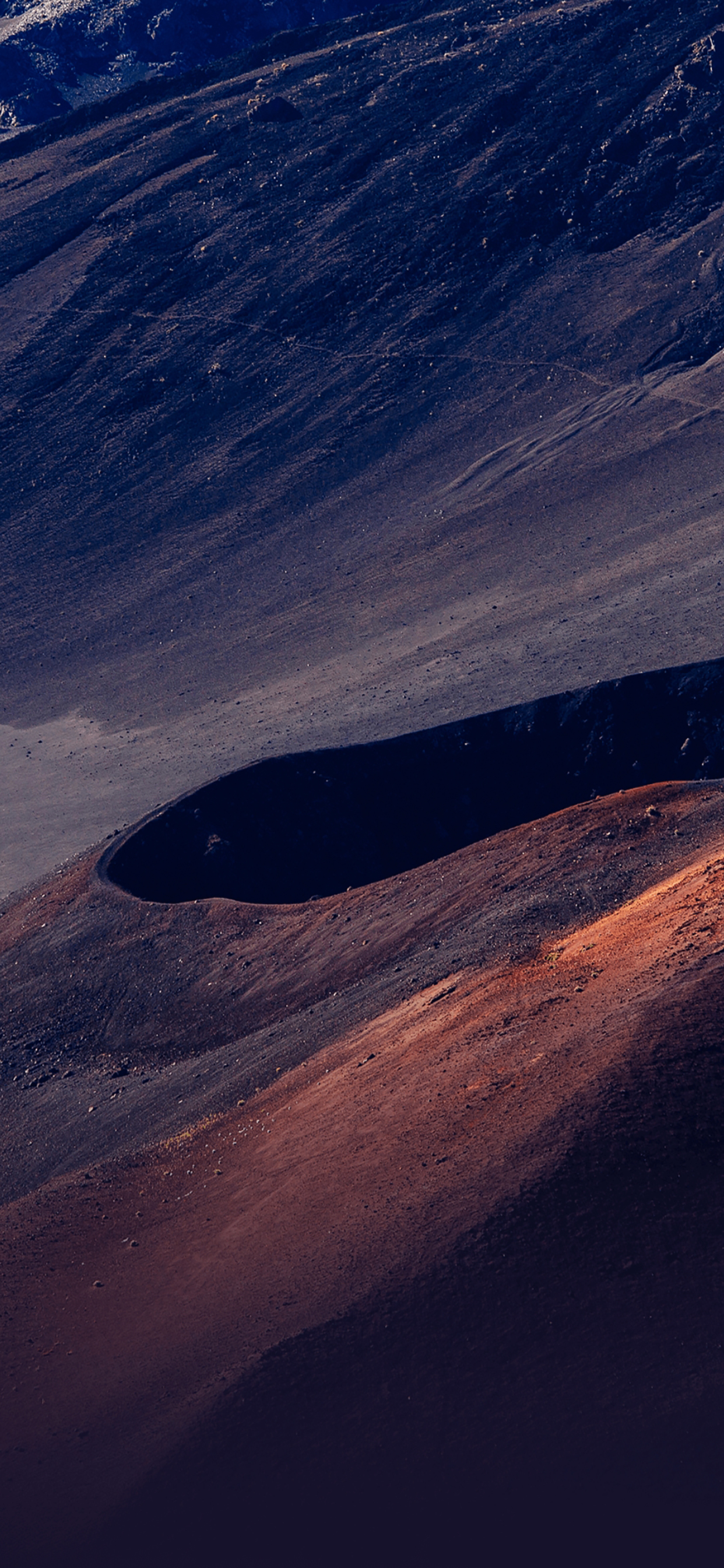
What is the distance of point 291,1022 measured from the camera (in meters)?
17.0

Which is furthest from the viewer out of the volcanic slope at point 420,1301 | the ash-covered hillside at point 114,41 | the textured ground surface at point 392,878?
the ash-covered hillside at point 114,41

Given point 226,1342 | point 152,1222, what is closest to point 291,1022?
point 152,1222

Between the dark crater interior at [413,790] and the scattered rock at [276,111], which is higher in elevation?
the scattered rock at [276,111]

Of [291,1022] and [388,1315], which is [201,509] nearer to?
[291,1022]

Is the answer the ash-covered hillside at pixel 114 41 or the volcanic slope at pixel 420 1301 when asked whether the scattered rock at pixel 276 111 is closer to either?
the ash-covered hillside at pixel 114 41

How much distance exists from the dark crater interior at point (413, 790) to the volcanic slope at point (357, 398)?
75cm

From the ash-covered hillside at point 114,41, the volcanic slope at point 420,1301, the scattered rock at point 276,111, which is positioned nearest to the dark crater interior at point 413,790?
the volcanic slope at point 420,1301

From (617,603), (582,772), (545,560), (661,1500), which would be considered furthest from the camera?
(545,560)

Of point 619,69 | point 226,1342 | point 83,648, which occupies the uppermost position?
point 619,69

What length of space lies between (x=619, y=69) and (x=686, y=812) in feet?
104

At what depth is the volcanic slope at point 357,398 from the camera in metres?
26.6

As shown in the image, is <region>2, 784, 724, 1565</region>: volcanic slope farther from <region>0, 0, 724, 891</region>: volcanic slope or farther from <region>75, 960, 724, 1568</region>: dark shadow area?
<region>0, 0, 724, 891</region>: volcanic slope

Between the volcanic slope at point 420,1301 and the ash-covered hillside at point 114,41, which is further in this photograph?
the ash-covered hillside at point 114,41

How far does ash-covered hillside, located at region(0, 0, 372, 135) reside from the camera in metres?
51.3
